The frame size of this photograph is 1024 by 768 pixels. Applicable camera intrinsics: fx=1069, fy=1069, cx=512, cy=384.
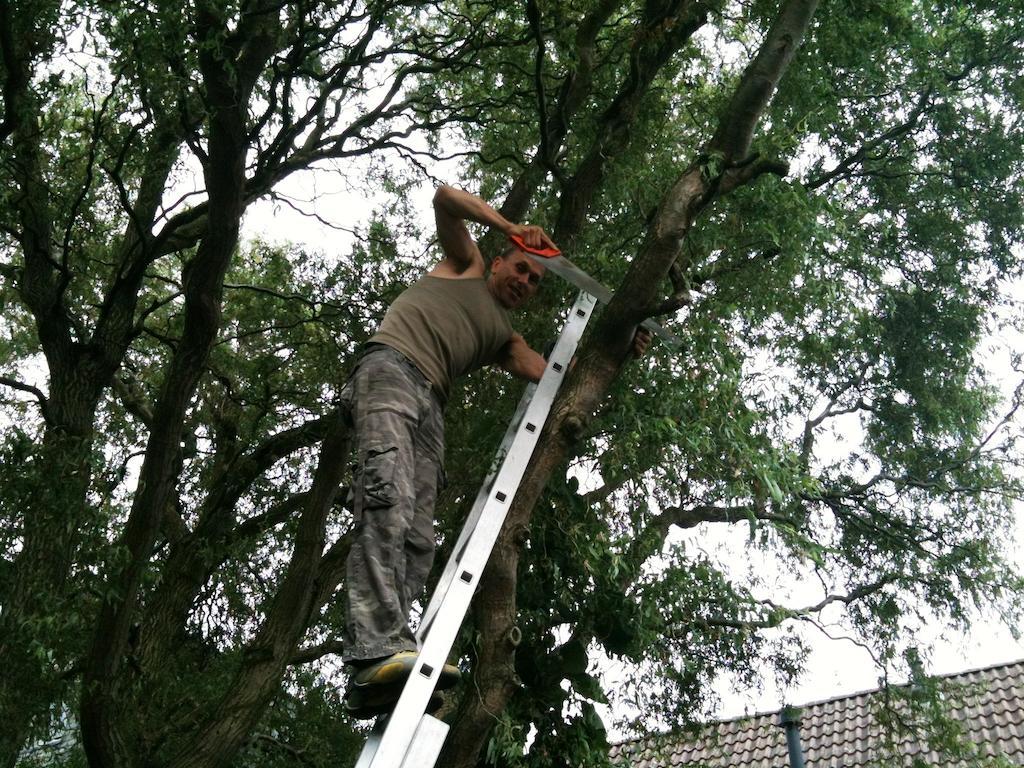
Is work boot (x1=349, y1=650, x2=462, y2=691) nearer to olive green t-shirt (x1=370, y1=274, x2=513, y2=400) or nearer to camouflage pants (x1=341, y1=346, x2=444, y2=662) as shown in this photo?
camouflage pants (x1=341, y1=346, x2=444, y2=662)

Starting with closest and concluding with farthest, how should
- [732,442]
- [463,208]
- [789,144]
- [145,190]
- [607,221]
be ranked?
[463,208]
[732,442]
[789,144]
[607,221]
[145,190]

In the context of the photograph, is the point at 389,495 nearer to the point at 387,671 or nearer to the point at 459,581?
the point at 459,581

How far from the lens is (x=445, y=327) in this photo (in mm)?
4180

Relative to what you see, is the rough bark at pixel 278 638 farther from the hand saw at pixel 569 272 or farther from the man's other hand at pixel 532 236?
the man's other hand at pixel 532 236

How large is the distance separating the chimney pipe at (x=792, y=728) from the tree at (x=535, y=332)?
502 mm

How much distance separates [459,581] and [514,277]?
1.40 meters

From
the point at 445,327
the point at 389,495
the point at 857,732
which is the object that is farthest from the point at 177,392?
the point at 857,732

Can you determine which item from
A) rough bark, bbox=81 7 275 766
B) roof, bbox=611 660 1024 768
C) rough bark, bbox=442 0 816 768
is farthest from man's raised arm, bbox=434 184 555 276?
roof, bbox=611 660 1024 768

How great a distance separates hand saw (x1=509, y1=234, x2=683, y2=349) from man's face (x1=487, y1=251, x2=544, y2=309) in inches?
2.9

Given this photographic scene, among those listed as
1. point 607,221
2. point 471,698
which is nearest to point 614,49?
point 607,221

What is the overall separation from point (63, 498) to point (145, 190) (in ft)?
8.83

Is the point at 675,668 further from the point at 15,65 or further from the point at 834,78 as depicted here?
the point at 15,65

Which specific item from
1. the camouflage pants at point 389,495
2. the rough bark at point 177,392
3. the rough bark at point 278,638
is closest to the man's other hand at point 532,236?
the camouflage pants at point 389,495

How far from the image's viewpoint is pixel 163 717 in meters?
8.15
